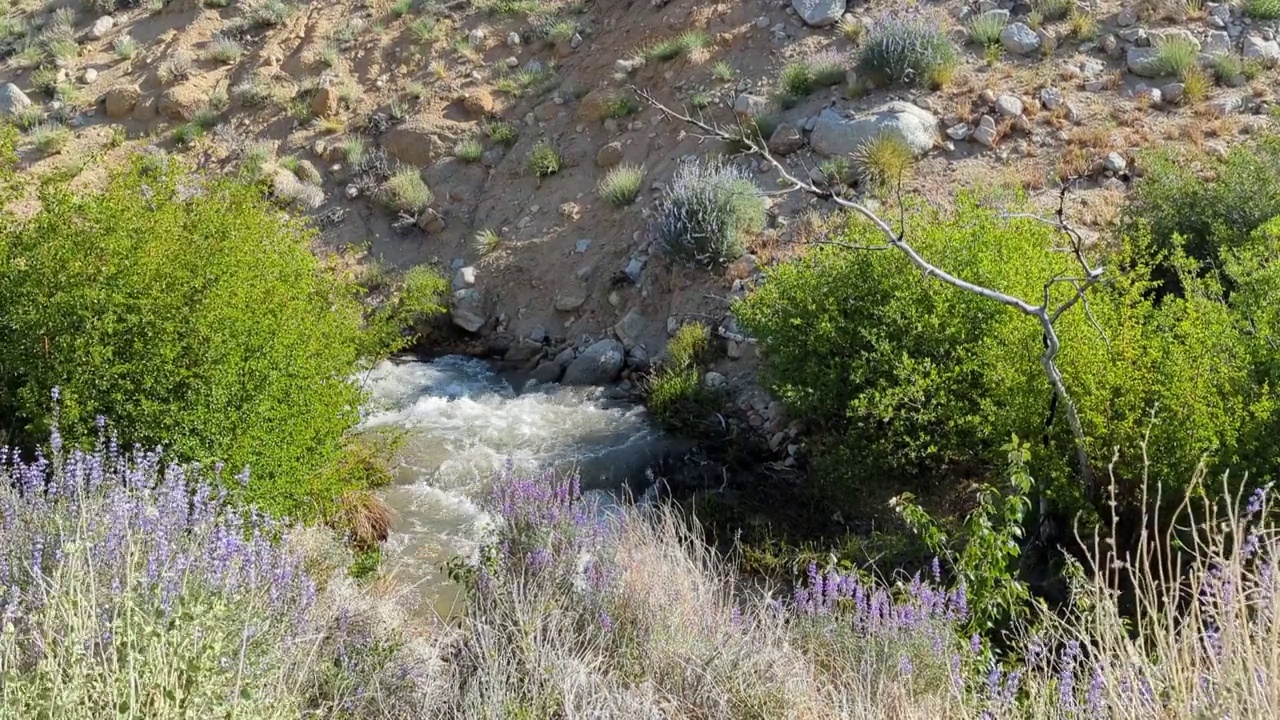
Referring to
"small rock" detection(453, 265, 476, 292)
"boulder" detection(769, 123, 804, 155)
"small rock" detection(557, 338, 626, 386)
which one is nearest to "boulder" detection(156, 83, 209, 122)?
"small rock" detection(453, 265, 476, 292)

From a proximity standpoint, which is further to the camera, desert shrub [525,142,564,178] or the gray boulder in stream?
desert shrub [525,142,564,178]

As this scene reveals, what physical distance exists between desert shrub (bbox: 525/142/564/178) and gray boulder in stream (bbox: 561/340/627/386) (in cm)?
374

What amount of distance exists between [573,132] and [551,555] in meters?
10.1

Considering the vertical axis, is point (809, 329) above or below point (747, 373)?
above

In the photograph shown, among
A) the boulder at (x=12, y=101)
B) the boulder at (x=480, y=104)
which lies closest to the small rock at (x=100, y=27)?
the boulder at (x=12, y=101)

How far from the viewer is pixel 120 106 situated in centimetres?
1602

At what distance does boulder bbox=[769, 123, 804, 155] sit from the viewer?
11.0 metres

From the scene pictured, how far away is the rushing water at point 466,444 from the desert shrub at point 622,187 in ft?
9.27

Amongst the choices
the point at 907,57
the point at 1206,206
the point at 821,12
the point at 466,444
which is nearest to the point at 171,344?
the point at 466,444

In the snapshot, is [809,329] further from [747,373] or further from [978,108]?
[978,108]

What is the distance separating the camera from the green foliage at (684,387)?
853 cm

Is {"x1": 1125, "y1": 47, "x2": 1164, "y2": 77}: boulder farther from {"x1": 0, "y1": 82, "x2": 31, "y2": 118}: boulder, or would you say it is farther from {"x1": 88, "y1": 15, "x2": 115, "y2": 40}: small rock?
{"x1": 88, "y1": 15, "x2": 115, "y2": 40}: small rock

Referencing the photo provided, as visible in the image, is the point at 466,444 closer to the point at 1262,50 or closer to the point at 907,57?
the point at 907,57

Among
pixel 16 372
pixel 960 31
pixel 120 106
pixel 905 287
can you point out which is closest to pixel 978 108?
pixel 960 31
